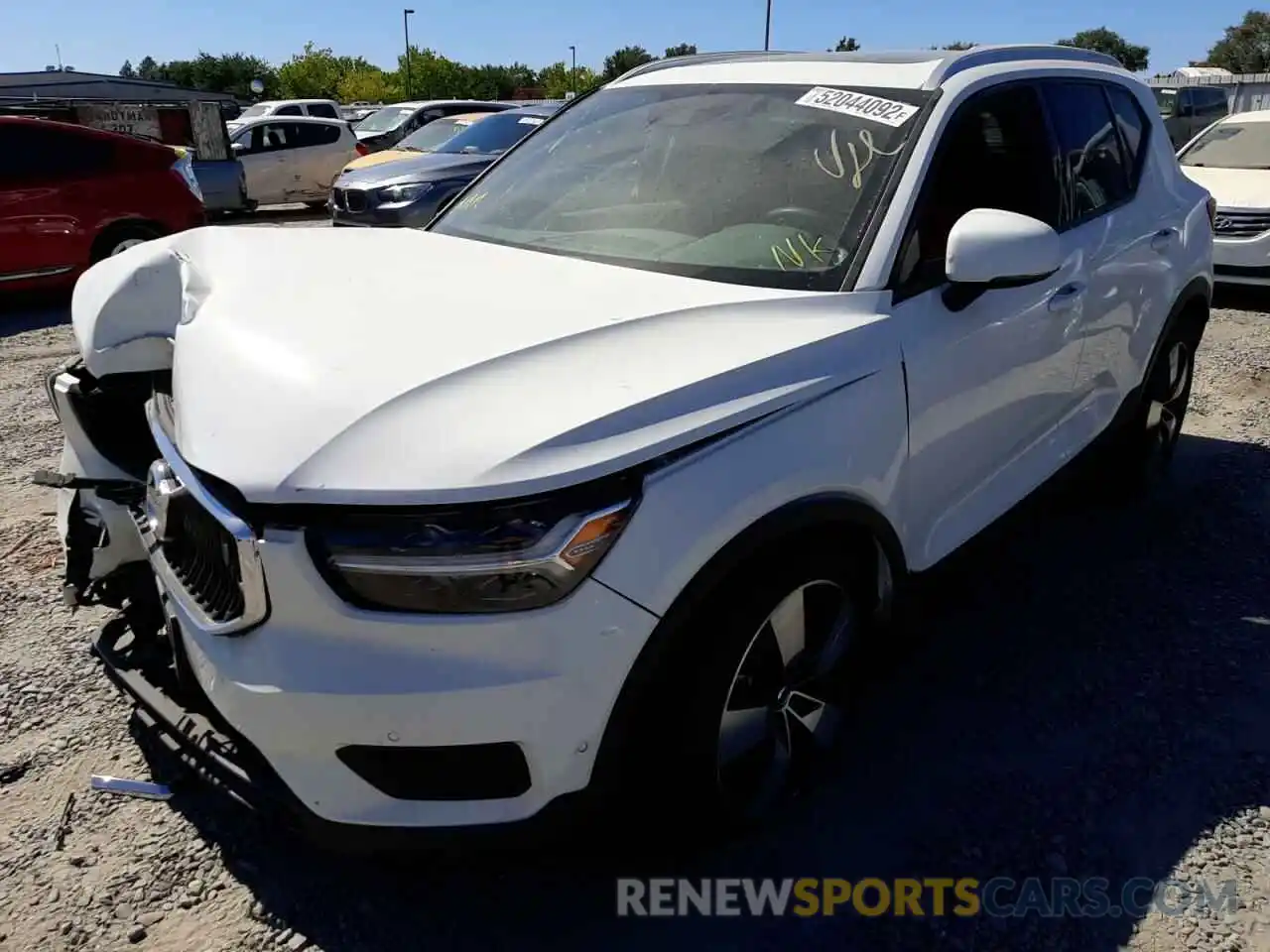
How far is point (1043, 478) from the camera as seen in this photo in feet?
10.9

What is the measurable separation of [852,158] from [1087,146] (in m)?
1.31

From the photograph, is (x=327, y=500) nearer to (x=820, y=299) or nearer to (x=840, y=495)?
(x=840, y=495)

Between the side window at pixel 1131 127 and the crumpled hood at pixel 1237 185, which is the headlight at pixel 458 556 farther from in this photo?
the crumpled hood at pixel 1237 185

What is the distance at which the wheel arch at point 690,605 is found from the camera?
1.87m

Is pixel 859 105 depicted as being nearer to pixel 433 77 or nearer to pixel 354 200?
pixel 354 200

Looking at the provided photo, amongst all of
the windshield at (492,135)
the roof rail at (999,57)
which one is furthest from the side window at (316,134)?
the roof rail at (999,57)

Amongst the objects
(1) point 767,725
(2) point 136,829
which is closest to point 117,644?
(2) point 136,829

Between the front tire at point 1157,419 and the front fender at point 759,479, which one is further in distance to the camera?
the front tire at point 1157,419

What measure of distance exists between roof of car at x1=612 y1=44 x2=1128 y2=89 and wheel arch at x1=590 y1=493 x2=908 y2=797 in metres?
1.39

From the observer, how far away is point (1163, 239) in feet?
12.6

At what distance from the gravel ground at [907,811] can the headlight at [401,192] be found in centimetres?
644

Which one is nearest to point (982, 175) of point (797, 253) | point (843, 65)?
point (843, 65)

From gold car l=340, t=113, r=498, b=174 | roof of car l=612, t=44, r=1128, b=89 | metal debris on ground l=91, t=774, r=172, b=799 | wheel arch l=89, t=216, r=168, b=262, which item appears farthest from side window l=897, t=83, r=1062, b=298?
gold car l=340, t=113, r=498, b=174

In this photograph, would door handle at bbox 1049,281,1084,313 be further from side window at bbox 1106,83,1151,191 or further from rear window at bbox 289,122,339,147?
rear window at bbox 289,122,339,147
